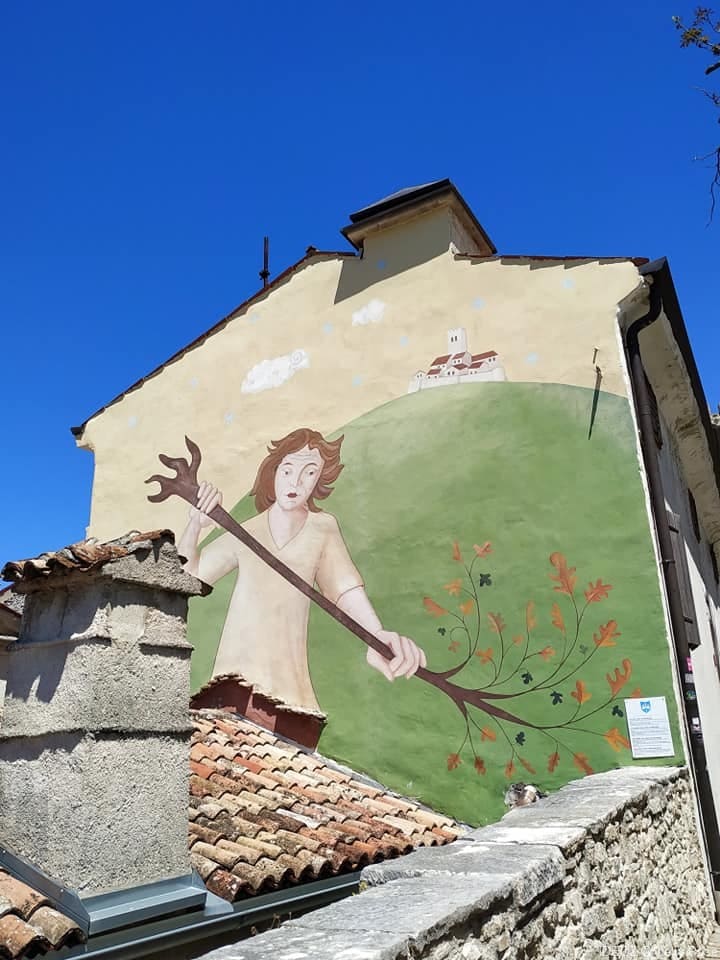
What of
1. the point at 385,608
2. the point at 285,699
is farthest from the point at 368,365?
the point at 285,699

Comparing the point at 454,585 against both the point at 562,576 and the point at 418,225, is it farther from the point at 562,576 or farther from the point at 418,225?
the point at 418,225

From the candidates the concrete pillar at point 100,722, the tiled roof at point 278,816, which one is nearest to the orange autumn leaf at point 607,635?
the tiled roof at point 278,816

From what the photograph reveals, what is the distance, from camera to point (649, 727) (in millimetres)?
5895

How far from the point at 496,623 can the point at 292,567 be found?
224 centimetres

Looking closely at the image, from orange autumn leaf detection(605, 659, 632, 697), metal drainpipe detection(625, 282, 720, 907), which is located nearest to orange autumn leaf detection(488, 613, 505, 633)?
orange autumn leaf detection(605, 659, 632, 697)

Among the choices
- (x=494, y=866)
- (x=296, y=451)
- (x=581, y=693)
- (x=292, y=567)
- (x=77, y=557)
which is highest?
(x=296, y=451)

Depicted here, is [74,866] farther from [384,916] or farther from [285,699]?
[285,699]

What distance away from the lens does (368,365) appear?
829 centimetres

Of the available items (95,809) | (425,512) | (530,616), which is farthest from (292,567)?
(95,809)

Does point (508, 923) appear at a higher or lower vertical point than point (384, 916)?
lower

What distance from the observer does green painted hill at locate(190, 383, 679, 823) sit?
625 centimetres

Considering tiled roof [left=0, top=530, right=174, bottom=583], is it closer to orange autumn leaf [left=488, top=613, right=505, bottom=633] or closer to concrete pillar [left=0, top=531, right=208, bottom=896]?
concrete pillar [left=0, top=531, right=208, bottom=896]

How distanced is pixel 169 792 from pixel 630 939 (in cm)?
242

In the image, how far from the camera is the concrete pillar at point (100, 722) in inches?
127
